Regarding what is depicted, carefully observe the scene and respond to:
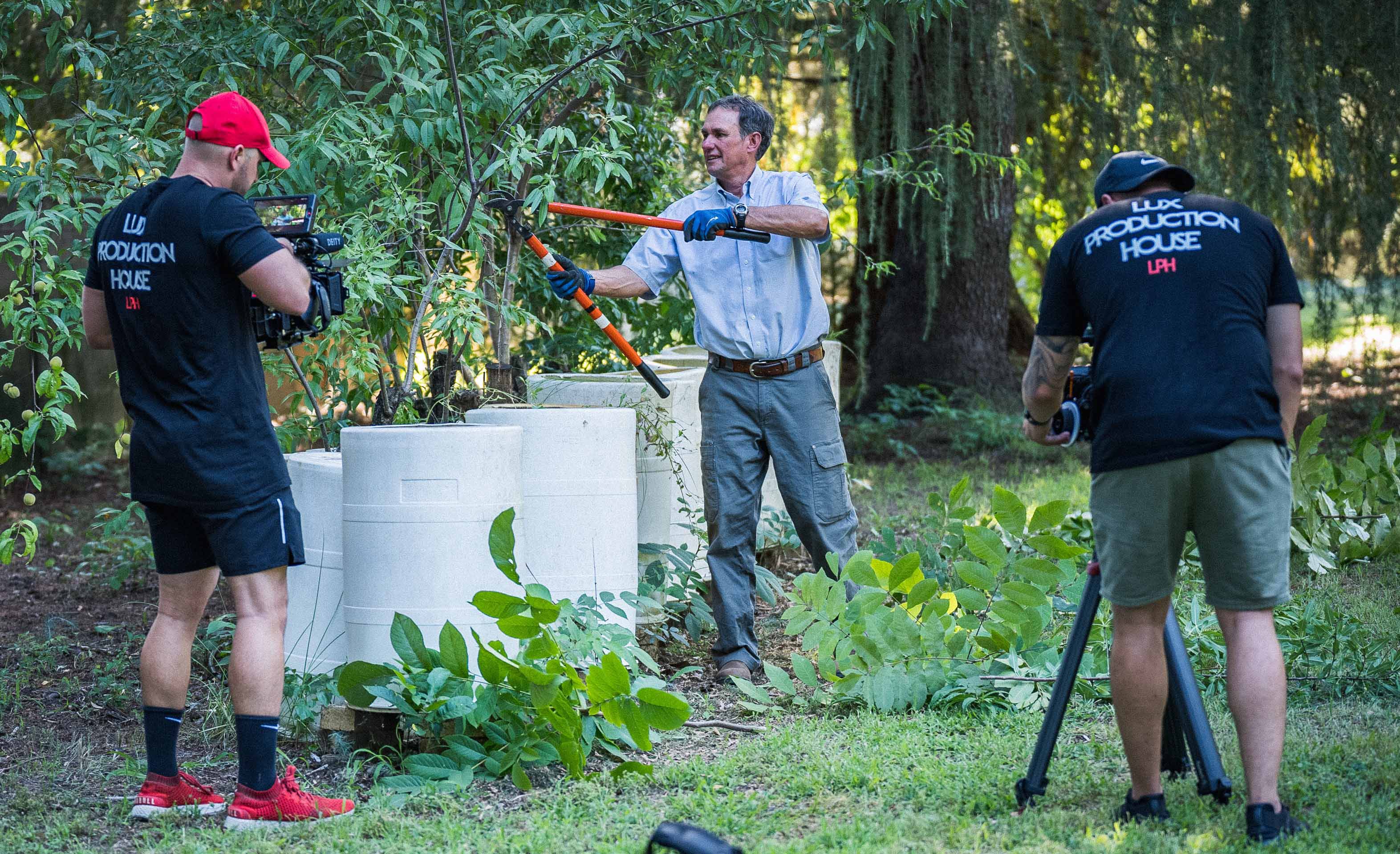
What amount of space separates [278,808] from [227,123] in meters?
1.64

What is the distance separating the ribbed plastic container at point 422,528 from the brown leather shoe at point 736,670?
1.01m

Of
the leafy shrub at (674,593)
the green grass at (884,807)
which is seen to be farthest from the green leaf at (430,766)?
the leafy shrub at (674,593)

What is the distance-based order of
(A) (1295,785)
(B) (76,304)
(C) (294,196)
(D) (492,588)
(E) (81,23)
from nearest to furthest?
1. (A) (1295,785)
2. (C) (294,196)
3. (D) (492,588)
4. (B) (76,304)
5. (E) (81,23)

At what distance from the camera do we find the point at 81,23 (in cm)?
592

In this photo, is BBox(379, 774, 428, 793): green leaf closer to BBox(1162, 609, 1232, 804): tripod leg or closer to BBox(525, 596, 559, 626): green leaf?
BBox(525, 596, 559, 626): green leaf

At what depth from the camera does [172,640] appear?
10.3 feet

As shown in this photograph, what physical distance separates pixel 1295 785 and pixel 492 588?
206 cm

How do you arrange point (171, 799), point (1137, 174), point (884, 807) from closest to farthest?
point (1137, 174), point (884, 807), point (171, 799)

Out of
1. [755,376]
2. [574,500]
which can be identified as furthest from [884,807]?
[755,376]

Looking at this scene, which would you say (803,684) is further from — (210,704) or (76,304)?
(76,304)

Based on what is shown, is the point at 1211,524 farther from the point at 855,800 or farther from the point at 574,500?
the point at 574,500

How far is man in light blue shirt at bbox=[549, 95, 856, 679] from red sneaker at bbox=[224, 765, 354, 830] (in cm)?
151

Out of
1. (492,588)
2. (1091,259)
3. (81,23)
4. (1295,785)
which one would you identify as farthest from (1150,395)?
(81,23)

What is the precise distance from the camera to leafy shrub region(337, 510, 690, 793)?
3195mm
